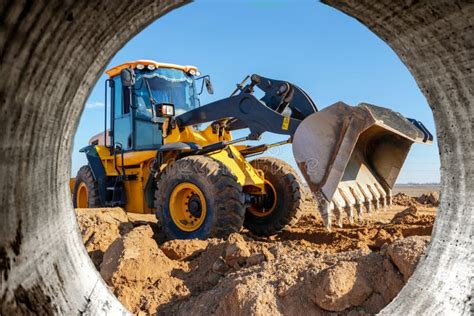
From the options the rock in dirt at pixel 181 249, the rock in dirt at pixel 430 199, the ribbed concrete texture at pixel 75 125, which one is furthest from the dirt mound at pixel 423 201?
the ribbed concrete texture at pixel 75 125

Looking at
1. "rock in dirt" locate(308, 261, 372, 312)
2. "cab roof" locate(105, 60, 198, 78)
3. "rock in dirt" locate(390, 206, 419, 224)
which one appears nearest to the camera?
"rock in dirt" locate(308, 261, 372, 312)

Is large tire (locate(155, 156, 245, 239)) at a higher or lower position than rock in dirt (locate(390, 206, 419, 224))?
higher

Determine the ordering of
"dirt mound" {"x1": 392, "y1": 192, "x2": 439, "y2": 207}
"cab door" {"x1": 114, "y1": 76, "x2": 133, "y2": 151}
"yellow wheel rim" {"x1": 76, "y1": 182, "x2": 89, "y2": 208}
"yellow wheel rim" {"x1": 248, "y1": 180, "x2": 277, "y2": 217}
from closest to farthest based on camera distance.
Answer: "yellow wheel rim" {"x1": 248, "y1": 180, "x2": 277, "y2": 217}
"cab door" {"x1": 114, "y1": 76, "x2": 133, "y2": 151}
"yellow wheel rim" {"x1": 76, "y1": 182, "x2": 89, "y2": 208}
"dirt mound" {"x1": 392, "y1": 192, "x2": 439, "y2": 207}

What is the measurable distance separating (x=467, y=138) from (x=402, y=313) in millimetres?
921

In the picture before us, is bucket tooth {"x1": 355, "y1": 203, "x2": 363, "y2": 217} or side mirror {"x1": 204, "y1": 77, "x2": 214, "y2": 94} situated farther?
side mirror {"x1": 204, "y1": 77, "x2": 214, "y2": 94}

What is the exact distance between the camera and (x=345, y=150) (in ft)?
15.4

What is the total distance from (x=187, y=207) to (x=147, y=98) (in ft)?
8.18

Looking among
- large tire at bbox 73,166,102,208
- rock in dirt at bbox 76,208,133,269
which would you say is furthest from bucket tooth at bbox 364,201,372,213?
large tire at bbox 73,166,102,208

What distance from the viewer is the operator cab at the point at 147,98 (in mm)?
7590

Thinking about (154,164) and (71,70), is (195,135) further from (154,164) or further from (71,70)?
(71,70)

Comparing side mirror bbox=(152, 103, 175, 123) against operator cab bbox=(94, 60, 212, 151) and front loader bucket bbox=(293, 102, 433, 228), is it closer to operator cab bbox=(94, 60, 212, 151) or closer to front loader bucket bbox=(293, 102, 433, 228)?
operator cab bbox=(94, 60, 212, 151)

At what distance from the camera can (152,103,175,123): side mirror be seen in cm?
714

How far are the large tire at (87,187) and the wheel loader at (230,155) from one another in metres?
0.03

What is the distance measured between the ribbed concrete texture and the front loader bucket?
2.52 metres
